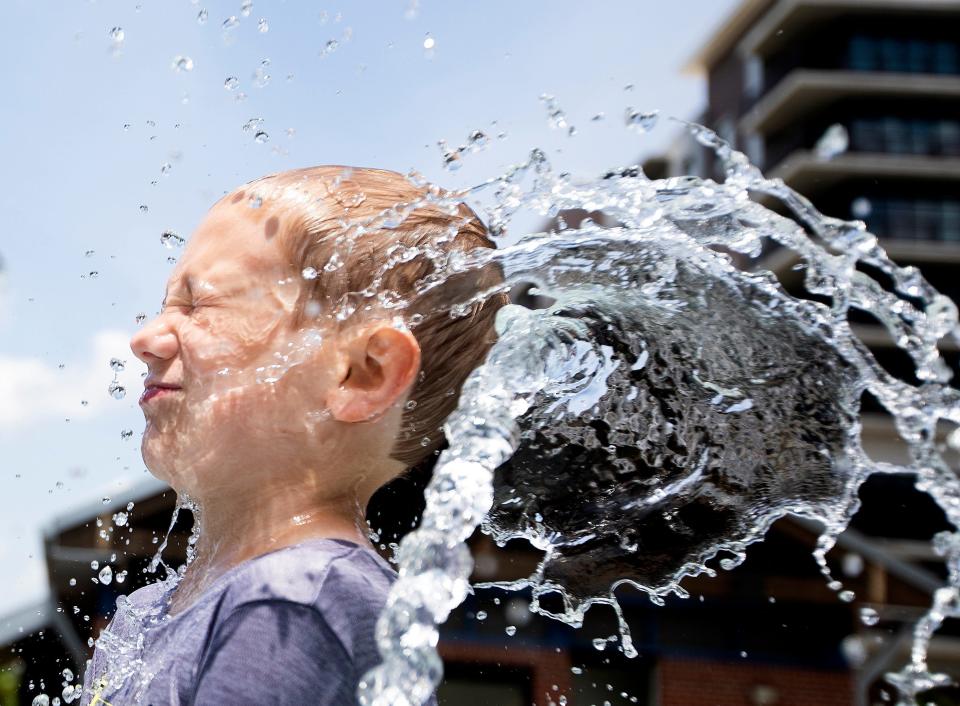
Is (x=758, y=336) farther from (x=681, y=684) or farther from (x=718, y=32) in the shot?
(x=718, y=32)

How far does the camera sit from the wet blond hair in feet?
5.21

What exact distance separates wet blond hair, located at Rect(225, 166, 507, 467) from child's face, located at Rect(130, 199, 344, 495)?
4 cm

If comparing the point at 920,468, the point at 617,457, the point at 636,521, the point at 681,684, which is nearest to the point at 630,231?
the point at 617,457

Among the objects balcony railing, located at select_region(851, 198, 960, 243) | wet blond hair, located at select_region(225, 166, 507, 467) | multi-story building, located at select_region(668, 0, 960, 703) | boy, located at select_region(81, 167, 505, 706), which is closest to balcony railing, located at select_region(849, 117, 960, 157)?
multi-story building, located at select_region(668, 0, 960, 703)

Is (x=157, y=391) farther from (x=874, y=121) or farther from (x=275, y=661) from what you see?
(x=874, y=121)

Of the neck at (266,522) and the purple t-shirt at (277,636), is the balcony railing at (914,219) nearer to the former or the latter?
the neck at (266,522)

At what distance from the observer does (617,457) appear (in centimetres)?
202

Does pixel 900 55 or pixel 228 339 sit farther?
pixel 900 55

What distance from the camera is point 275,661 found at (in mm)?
1272

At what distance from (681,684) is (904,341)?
427 inches

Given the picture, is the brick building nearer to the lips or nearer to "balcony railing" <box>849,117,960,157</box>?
the lips

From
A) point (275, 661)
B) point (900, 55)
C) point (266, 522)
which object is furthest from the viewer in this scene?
point (900, 55)

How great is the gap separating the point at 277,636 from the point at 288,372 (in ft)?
1.29

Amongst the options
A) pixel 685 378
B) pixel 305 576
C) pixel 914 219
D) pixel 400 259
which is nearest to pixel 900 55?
pixel 914 219
